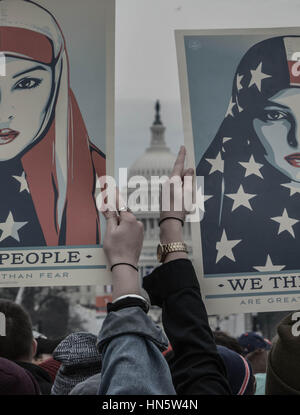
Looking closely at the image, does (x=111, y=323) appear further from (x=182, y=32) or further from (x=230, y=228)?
(x=182, y=32)

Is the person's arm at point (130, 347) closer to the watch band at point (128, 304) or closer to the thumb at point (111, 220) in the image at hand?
the watch band at point (128, 304)

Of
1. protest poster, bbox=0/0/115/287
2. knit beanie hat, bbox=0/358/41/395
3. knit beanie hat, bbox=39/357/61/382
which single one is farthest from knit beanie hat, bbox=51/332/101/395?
knit beanie hat, bbox=39/357/61/382

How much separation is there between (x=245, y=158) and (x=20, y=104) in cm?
74

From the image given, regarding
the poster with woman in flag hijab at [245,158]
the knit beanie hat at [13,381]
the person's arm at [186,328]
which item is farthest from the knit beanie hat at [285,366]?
the knit beanie hat at [13,381]

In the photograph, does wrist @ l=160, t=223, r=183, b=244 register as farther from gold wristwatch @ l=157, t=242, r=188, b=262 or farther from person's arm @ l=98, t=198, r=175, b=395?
person's arm @ l=98, t=198, r=175, b=395

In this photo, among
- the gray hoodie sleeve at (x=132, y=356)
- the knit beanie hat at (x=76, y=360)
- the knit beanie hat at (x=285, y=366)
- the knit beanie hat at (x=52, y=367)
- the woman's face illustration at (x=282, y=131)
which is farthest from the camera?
the knit beanie hat at (x=52, y=367)

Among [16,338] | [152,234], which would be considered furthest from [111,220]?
[152,234]

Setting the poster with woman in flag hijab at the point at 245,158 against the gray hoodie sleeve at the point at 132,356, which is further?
the poster with woman in flag hijab at the point at 245,158

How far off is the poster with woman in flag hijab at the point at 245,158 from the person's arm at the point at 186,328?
21.4 inches

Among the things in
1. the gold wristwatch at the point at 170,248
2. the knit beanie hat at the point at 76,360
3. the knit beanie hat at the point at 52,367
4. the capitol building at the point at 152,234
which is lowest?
the knit beanie hat at the point at 76,360

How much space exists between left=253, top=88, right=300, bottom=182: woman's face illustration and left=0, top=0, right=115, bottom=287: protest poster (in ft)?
1.65

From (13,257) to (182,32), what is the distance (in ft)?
3.03

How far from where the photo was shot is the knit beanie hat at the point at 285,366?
122 cm

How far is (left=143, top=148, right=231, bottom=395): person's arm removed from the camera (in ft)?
3.66
